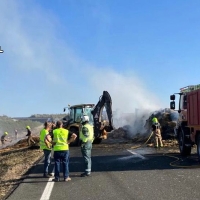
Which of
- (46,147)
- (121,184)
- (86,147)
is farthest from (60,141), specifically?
(121,184)

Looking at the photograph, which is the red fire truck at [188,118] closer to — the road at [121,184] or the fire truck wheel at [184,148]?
the fire truck wheel at [184,148]

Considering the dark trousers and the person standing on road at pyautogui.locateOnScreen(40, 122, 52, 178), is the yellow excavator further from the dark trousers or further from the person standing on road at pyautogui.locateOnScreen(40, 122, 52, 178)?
the dark trousers

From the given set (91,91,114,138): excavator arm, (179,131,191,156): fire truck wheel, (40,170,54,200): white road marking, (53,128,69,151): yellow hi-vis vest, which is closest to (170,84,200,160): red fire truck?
(179,131,191,156): fire truck wheel

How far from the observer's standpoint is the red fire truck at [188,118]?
1555 cm

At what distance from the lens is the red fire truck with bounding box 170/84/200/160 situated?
15.6 metres

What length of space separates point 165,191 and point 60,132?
3859 millimetres

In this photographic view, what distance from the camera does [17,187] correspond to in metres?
10.9

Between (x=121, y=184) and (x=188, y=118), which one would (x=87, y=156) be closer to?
(x=121, y=184)

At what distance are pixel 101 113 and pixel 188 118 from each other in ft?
42.0

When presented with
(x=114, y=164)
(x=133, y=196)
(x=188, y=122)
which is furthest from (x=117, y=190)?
(x=188, y=122)

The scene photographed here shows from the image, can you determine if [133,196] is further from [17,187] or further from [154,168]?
[154,168]

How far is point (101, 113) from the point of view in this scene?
29281 millimetres

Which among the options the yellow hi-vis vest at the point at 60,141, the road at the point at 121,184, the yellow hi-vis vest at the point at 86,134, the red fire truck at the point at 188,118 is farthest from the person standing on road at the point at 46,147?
the red fire truck at the point at 188,118

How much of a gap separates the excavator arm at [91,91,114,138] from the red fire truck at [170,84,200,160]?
9.92 meters
